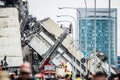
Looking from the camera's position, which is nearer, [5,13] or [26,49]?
[5,13]

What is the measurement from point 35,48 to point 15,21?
12916mm

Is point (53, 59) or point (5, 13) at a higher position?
point (5, 13)

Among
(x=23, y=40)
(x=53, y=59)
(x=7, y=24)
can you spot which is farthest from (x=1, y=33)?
(x=53, y=59)

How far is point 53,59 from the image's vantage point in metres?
91.5

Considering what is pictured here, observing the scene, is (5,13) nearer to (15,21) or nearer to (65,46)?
(15,21)

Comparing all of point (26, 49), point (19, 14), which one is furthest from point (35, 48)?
point (19, 14)

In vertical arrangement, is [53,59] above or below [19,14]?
below

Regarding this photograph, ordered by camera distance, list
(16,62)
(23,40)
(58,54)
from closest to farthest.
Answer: (16,62), (23,40), (58,54)

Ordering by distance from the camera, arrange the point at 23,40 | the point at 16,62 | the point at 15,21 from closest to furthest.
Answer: the point at 16,62 → the point at 15,21 → the point at 23,40

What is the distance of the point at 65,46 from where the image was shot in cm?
9356

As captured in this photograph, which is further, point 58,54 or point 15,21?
point 58,54

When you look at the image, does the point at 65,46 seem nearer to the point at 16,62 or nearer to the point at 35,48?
the point at 35,48

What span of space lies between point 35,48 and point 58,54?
140 inches

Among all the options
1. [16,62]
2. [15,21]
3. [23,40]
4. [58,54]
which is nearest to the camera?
[16,62]
